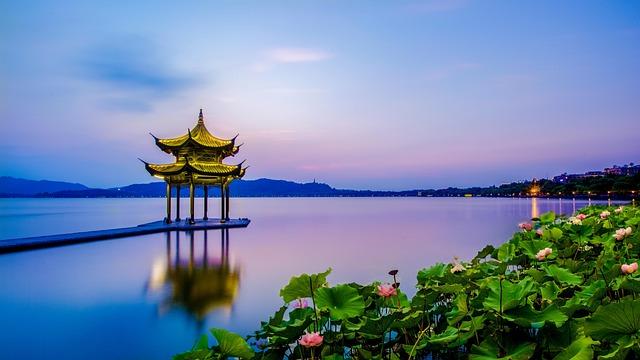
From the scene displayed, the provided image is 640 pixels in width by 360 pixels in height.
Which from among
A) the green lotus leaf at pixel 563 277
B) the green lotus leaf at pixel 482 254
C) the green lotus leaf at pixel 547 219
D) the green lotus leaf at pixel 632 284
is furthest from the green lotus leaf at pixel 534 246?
the green lotus leaf at pixel 547 219

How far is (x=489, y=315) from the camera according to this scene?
5.34ft

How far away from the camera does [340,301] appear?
6.13ft

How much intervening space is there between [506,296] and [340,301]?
66 cm

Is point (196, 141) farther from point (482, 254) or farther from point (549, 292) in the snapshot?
point (549, 292)

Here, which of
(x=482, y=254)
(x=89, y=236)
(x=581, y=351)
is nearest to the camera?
(x=581, y=351)

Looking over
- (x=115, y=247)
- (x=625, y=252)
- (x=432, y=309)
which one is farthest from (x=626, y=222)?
(x=115, y=247)

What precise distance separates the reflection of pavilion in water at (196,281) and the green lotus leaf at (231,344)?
418cm

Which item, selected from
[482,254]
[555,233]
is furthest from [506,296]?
[555,233]

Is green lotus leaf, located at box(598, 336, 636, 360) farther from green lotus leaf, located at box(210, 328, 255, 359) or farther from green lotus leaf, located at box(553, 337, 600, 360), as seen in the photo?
green lotus leaf, located at box(210, 328, 255, 359)

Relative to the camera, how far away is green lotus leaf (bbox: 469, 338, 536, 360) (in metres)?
1.47

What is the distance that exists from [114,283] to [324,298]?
7.79 m

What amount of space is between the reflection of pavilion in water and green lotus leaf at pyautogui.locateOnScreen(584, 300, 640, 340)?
5.04 meters

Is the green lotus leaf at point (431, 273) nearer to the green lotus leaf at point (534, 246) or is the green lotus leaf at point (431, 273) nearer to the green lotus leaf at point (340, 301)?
the green lotus leaf at point (534, 246)

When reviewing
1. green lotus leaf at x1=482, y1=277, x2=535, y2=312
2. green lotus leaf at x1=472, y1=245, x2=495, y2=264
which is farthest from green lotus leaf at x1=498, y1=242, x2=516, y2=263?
green lotus leaf at x1=482, y1=277, x2=535, y2=312
